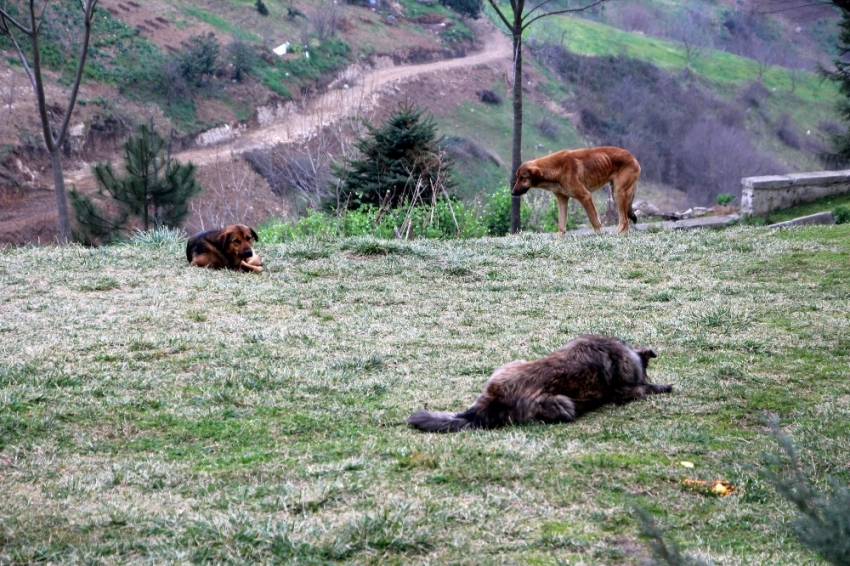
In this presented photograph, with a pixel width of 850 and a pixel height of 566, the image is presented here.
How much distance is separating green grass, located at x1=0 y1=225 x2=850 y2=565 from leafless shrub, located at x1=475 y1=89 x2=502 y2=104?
4304 centimetres


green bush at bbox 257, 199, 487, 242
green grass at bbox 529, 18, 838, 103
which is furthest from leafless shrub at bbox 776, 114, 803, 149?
green bush at bbox 257, 199, 487, 242

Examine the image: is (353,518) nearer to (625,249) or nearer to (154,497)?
(154,497)

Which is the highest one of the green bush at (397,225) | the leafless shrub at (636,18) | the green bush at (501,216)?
the leafless shrub at (636,18)

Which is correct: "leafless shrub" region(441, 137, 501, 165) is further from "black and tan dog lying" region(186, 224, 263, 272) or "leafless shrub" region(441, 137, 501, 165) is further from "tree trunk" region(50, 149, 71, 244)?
"black and tan dog lying" region(186, 224, 263, 272)

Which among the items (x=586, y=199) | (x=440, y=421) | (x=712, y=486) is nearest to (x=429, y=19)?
(x=586, y=199)

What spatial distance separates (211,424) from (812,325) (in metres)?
5.25

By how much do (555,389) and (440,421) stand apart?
30.5 inches

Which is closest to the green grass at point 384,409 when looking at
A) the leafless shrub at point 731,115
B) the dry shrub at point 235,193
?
the dry shrub at point 235,193

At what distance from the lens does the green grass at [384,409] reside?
390 cm

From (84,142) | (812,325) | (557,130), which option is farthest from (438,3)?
(812,325)

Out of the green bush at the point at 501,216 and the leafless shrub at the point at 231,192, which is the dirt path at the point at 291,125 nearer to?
the leafless shrub at the point at 231,192

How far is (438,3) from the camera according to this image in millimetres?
63344

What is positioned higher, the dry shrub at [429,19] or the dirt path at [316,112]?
the dry shrub at [429,19]

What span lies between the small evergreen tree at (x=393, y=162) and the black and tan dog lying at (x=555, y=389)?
43.6ft
